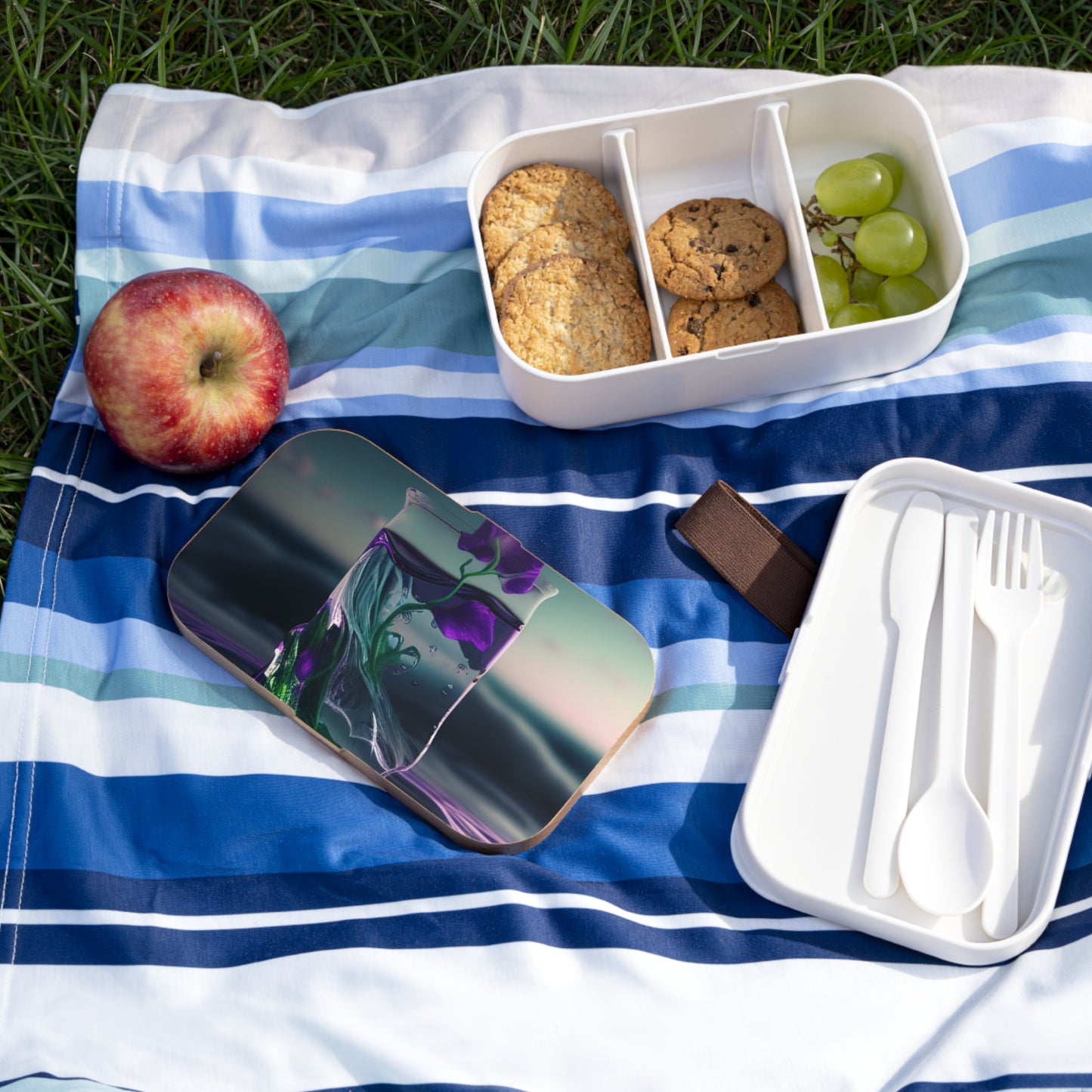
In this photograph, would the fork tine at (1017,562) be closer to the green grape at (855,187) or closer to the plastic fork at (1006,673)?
the plastic fork at (1006,673)

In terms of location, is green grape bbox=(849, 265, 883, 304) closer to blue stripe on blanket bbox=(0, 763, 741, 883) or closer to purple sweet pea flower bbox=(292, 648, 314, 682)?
blue stripe on blanket bbox=(0, 763, 741, 883)

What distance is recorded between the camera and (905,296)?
97cm

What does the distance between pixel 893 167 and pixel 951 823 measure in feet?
1.91

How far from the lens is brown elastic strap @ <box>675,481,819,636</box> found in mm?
946

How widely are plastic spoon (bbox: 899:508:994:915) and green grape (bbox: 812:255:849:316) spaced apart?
30 cm

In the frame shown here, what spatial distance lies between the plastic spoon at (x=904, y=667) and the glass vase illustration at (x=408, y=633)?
0.99ft

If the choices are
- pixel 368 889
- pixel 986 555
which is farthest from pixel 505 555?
pixel 986 555

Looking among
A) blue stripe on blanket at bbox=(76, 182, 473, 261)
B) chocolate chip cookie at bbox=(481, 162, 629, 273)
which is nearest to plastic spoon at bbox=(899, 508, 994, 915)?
chocolate chip cookie at bbox=(481, 162, 629, 273)

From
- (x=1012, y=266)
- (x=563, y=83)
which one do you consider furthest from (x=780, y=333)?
(x=563, y=83)

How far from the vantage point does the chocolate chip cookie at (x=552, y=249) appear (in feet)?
3.17

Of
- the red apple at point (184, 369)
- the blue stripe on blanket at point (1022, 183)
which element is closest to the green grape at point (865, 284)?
the blue stripe on blanket at point (1022, 183)

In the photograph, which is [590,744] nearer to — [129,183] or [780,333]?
[780,333]

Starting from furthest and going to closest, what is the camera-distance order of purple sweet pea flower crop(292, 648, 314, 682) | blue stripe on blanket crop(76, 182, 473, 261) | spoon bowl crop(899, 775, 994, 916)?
1. blue stripe on blanket crop(76, 182, 473, 261)
2. purple sweet pea flower crop(292, 648, 314, 682)
3. spoon bowl crop(899, 775, 994, 916)

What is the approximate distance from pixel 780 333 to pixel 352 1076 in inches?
28.1
